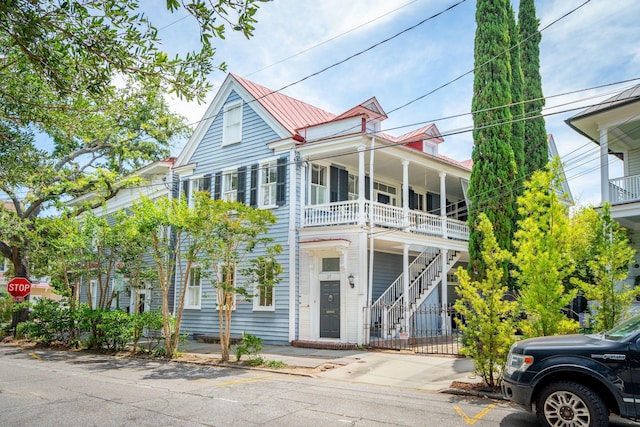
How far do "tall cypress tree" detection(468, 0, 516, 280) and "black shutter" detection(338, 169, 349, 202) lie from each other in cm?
533

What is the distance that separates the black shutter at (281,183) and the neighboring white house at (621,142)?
1008cm

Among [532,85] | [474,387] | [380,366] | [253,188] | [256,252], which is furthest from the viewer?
[532,85]

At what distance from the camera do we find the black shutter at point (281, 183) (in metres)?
18.3

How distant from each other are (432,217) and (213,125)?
10131 mm

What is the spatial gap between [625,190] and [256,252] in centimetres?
1277

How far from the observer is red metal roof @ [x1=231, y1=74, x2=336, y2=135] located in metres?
→ 19.5

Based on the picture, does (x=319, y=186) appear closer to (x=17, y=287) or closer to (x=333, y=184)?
(x=333, y=184)

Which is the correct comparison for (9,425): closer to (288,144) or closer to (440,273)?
(288,144)

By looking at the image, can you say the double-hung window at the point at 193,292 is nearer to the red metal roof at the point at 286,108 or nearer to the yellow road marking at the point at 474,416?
the red metal roof at the point at 286,108

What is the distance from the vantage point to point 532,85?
23.4 metres

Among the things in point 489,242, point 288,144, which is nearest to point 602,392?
point 489,242

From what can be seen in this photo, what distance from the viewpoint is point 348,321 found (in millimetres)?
16484

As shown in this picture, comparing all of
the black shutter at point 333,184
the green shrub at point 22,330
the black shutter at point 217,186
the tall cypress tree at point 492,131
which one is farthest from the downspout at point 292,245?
the green shrub at point 22,330

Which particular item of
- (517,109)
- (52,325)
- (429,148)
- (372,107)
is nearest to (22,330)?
(52,325)
